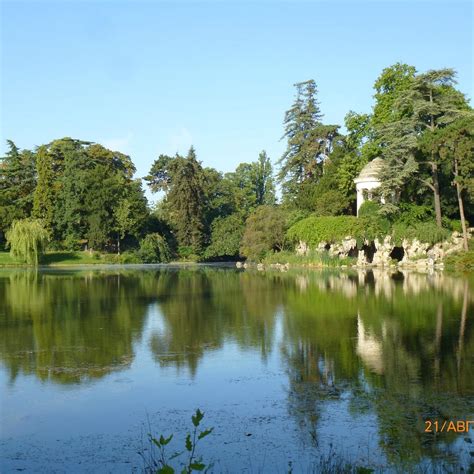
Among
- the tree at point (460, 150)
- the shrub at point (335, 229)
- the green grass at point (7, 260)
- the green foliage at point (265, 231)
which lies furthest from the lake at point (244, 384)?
the green grass at point (7, 260)

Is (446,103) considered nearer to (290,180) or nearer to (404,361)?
(290,180)

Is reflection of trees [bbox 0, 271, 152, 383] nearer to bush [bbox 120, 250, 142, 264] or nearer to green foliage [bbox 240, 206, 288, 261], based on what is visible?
green foliage [bbox 240, 206, 288, 261]

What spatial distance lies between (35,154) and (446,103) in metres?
50.0

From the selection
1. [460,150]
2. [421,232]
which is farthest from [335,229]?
[460,150]

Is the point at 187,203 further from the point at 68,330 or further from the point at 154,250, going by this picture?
the point at 68,330

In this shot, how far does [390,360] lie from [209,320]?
757cm

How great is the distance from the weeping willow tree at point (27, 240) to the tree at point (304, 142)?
78.9 ft

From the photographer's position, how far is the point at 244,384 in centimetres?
1145

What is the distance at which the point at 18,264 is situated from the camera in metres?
59.4

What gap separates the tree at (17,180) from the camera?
223 ft

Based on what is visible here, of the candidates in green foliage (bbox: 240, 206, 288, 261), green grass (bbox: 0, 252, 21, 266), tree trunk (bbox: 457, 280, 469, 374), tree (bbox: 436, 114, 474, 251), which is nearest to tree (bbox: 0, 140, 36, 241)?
green grass (bbox: 0, 252, 21, 266)

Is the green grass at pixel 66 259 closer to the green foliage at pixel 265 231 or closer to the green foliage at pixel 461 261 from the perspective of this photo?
the green foliage at pixel 265 231

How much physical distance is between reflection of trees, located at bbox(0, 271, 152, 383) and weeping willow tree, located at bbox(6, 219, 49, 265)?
26562mm

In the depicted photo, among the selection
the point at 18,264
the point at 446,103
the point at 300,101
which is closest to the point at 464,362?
the point at 446,103
